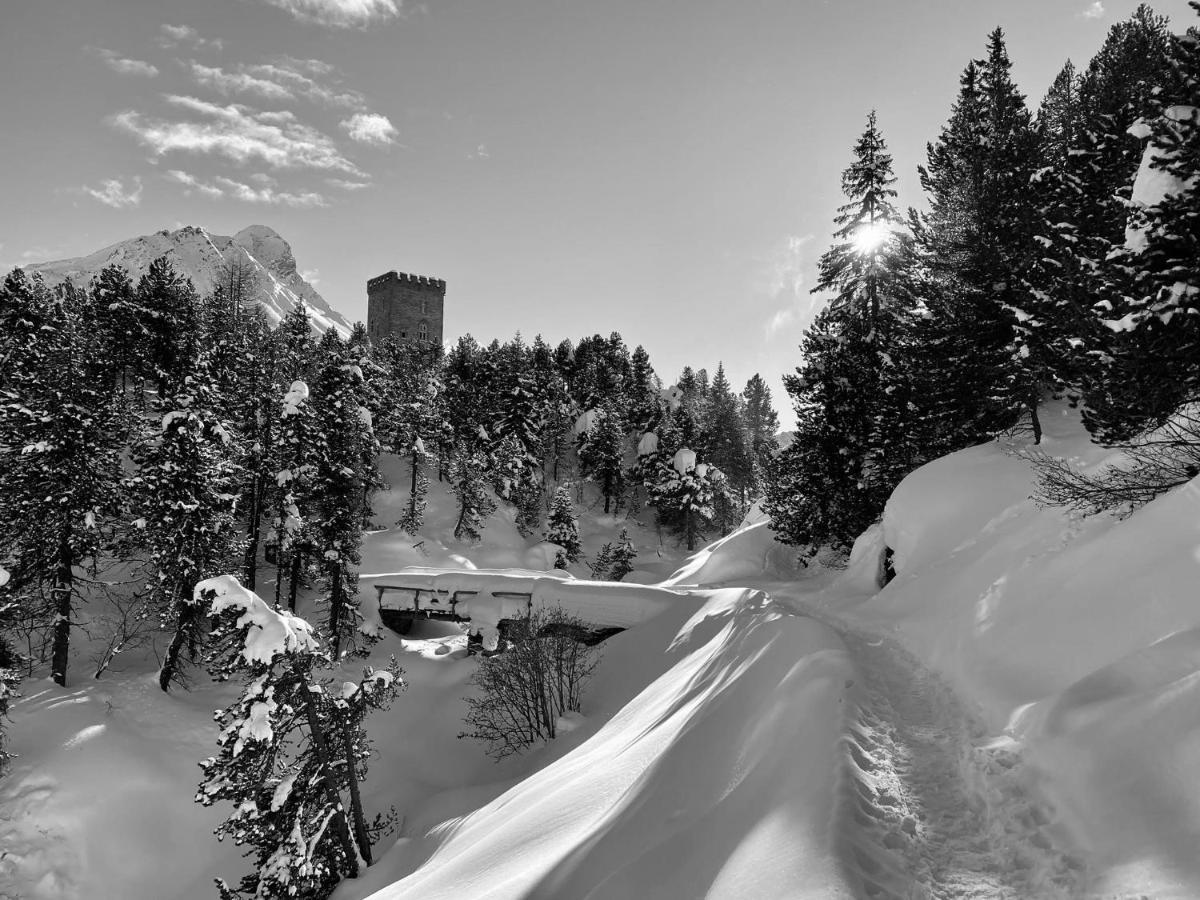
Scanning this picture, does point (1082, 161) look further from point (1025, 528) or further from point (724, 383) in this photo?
point (724, 383)

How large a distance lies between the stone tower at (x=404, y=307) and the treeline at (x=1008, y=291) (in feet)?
228

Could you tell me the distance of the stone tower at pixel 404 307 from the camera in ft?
275

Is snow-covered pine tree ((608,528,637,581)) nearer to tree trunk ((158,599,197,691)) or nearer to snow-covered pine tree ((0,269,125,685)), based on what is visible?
tree trunk ((158,599,197,691))

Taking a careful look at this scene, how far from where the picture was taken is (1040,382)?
17438 millimetres

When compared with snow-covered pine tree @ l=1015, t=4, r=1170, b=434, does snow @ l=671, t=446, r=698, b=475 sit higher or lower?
lower

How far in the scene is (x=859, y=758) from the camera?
7090mm

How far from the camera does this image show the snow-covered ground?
207 inches

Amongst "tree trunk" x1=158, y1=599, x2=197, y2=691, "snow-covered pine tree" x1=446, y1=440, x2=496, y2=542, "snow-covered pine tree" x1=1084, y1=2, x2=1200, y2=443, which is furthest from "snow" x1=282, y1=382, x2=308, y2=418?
"snow-covered pine tree" x1=1084, y1=2, x2=1200, y2=443

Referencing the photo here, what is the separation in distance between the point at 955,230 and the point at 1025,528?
13426mm

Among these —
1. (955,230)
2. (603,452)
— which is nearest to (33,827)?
(955,230)

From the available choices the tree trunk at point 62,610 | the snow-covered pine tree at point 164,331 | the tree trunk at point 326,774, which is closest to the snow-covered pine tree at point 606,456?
the snow-covered pine tree at point 164,331

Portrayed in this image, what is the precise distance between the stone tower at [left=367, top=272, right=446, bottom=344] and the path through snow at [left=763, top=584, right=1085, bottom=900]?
8414cm

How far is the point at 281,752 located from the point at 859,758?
45.0ft

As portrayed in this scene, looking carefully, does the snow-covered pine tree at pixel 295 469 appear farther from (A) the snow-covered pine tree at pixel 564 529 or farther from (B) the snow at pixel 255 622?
(A) the snow-covered pine tree at pixel 564 529
